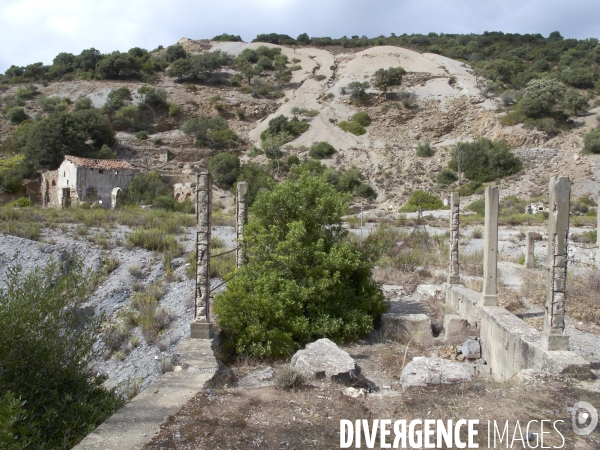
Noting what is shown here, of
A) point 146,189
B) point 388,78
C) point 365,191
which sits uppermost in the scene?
point 388,78

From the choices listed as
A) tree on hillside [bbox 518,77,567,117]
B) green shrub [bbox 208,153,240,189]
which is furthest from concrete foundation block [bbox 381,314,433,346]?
tree on hillside [bbox 518,77,567,117]

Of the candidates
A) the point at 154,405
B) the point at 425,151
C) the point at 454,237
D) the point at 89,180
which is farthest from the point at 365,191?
the point at 154,405

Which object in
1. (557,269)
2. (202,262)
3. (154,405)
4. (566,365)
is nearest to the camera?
(154,405)

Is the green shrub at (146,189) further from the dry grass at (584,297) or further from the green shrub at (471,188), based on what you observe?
the dry grass at (584,297)

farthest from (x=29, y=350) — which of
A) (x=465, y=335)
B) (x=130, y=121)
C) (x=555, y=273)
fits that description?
(x=130, y=121)

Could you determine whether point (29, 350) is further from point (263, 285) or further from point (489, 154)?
point (489, 154)

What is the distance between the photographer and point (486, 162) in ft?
126

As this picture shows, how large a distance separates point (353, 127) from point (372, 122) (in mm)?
2933

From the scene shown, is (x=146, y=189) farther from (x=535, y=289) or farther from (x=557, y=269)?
(x=557, y=269)

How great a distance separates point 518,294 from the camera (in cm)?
1141

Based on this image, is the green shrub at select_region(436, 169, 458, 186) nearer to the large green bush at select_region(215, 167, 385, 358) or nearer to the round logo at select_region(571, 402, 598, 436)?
the large green bush at select_region(215, 167, 385, 358)

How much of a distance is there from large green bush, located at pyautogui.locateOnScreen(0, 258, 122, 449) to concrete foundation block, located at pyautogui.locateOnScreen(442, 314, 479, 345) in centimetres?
609

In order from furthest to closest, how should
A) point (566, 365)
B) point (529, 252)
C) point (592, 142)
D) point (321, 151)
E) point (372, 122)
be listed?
point (372, 122)
point (321, 151)
point (592, 142)
point (529, 252)
point (566, 365)

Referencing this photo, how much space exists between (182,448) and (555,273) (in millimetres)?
5201
